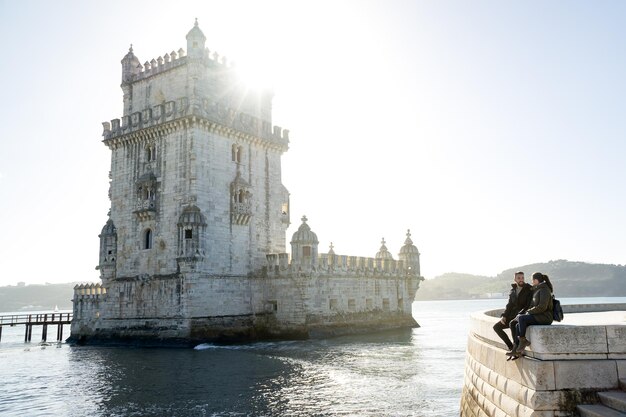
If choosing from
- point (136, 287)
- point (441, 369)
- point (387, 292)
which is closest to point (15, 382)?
point (136, 287)

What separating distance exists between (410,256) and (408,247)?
0.96 metres

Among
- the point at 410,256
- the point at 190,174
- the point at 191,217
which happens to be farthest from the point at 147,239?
the point at 410,256

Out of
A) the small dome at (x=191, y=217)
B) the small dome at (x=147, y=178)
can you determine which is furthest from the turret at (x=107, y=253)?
the small dome at (x=191, y=217)

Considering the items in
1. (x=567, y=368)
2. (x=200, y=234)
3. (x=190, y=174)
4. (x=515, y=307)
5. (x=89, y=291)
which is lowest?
(x=567, y=368)

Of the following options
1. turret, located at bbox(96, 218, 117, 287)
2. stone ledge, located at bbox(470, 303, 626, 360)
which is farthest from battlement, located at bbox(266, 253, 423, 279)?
stone ledge, located at bbox(470, 303, 626, 360)

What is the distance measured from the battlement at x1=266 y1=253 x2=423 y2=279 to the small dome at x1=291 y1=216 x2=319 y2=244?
1.57 m

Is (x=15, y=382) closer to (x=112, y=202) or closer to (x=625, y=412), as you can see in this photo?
(x=112, y=202)

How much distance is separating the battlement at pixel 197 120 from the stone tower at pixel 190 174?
0.09 m

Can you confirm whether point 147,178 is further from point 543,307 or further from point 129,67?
point 543,307

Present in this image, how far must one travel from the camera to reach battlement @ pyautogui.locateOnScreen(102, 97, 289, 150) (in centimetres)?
4116

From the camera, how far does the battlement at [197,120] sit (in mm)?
41156

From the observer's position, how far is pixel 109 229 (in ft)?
147

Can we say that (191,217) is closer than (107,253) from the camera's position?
Yes

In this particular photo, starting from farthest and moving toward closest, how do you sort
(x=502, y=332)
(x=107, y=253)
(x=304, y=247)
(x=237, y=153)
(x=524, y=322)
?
Answer: (x=237, y=153), (x=107, y=253), (x=304, y=247), (x=502, y=332), (x=524, y=322)
